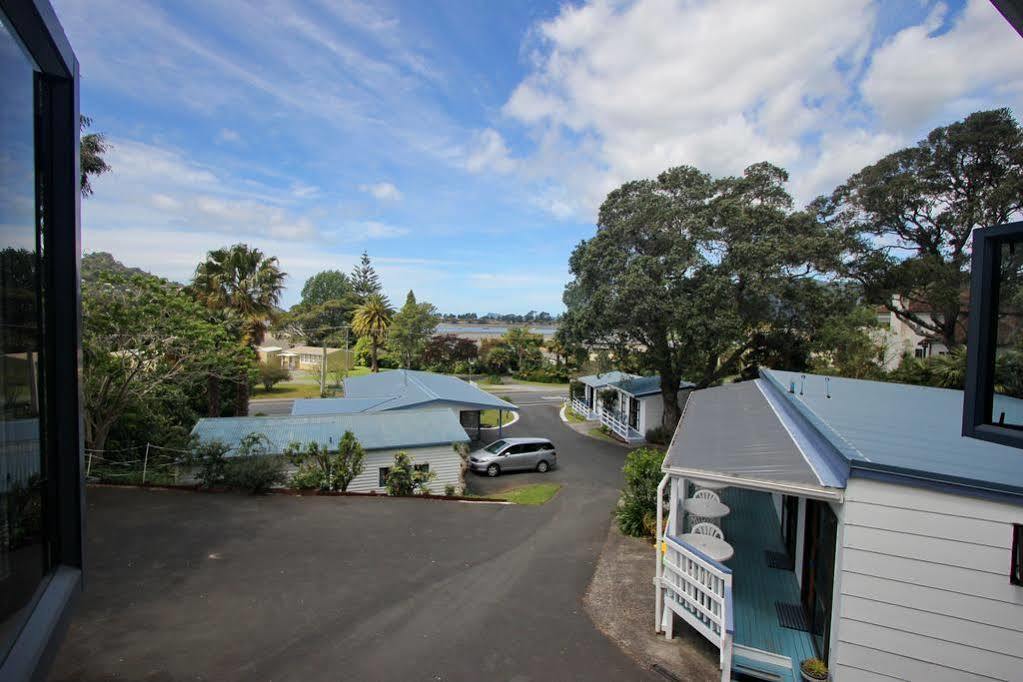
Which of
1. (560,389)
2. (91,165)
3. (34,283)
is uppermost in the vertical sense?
(91,165)

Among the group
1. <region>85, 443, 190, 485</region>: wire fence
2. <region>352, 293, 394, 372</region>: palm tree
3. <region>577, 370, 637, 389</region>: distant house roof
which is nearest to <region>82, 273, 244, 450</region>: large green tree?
<region>85, 443, 190, 485</region>: wire fence

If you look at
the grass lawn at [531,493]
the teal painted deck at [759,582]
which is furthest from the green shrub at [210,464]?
the teal painted deck at [759,582]

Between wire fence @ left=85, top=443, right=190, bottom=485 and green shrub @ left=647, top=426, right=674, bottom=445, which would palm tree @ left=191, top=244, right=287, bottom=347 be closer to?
wire fence @ left=85, top=443, right=190, bottom=485

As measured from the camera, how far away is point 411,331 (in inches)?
A: 1848

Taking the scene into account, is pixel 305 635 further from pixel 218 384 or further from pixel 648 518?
pixel 218 384

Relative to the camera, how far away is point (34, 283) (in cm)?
251

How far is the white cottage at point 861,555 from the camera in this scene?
14.7ft

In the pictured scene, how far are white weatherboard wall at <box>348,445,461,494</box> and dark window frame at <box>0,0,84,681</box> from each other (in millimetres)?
11186

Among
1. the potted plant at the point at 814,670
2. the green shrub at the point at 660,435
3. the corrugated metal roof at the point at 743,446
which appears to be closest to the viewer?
the potted plant at the point at 814,670

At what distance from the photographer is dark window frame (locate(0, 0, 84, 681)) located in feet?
8.59

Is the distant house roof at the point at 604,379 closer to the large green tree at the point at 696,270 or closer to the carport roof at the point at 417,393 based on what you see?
→ the large green tree at the point at 696,270

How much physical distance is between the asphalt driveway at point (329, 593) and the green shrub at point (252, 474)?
448mm

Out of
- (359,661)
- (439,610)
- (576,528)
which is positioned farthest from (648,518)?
(359,661)

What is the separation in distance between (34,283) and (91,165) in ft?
40.8
